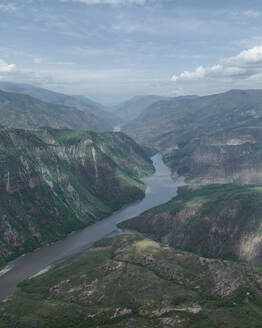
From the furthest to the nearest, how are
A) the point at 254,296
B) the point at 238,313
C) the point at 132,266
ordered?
the point at 132,266
the point at 254,296
the point at 238,313

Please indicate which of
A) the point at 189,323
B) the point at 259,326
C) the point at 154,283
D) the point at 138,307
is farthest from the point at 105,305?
the point at 259,326

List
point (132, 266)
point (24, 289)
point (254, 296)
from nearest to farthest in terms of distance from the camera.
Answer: point (254, 296)
point (24, 289)
point (132, 266)

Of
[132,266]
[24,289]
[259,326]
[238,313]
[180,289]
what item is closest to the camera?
[259,326]

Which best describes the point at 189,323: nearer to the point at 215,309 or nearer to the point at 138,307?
the point at 215,309

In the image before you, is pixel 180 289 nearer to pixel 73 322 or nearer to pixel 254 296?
Result: pixel 254 296

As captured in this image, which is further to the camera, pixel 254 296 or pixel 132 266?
pixel 132 266

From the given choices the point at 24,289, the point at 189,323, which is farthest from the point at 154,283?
the point at 24,289
